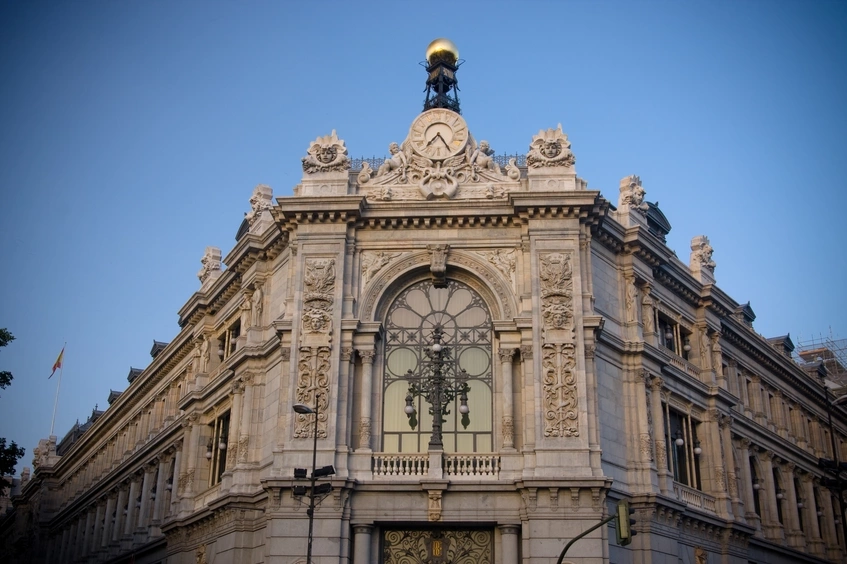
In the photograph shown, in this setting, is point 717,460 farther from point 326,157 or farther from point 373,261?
point 326,157

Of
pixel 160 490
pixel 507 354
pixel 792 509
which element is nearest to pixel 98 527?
pixel 160 490

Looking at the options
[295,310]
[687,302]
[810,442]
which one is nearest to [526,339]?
[295,310]

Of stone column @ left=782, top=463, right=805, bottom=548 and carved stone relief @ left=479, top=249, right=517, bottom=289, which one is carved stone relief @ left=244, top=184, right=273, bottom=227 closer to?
carved stone relief @ left=479, top=249, right=517, bottom=289

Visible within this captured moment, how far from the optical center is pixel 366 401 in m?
34.4

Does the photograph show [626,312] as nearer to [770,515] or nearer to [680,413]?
[680,413]

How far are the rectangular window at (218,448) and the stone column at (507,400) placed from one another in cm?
1382

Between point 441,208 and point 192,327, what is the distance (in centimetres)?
1931

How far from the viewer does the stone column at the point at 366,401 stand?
111 ft

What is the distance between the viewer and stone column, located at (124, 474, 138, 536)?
55281mm

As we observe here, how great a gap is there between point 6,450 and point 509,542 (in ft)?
60.7

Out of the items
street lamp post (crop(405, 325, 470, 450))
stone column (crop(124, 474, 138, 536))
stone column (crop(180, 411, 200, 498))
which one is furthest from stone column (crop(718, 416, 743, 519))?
stone column (crop(124, 474, 138, 536))

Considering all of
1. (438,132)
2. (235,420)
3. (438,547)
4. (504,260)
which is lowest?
(438,547)

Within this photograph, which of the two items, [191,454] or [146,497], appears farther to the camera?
[146,497]

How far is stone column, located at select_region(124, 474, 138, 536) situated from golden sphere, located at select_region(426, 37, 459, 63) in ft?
98.2
